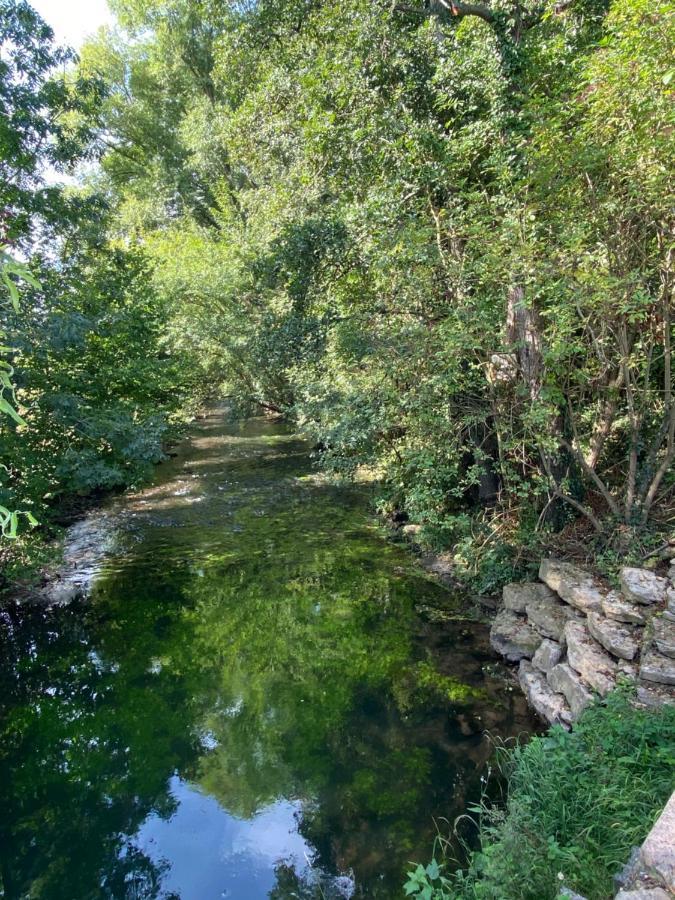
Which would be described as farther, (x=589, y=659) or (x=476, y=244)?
(x=476, y=244)

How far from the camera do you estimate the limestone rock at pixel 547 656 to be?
564cm

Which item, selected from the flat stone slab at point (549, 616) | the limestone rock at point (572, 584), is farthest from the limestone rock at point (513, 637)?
the limestone rock at point (572, 584)

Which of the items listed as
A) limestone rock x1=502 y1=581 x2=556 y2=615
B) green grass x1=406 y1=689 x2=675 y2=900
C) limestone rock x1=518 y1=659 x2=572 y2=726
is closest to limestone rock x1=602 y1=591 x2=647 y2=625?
green grass x1=406 y1=689 x2=675 y2=900

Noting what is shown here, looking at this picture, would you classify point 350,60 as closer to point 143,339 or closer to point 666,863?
point 143,339

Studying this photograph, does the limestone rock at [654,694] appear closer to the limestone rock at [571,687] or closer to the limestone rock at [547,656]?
the limestone rock at [571,687]

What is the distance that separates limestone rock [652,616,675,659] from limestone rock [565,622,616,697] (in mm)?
464

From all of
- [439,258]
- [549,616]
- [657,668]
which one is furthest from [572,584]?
[439,258]

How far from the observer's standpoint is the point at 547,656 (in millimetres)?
5734

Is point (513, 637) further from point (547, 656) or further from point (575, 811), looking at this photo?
point (575, 811)

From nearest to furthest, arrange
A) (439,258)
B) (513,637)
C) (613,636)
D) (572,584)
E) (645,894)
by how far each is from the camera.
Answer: (645,894), (613,636), (572,584), (513,637), (439,258)

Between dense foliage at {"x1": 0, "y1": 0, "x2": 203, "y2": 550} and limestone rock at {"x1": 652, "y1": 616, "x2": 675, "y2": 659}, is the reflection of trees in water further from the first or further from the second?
limestone rock at {"x1": 652, "y1": 616, "x2": 675, "y2": 659}

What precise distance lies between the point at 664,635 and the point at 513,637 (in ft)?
6.40

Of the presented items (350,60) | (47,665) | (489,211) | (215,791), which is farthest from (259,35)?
(215,791)

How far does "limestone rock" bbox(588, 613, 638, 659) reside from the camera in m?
4.84
